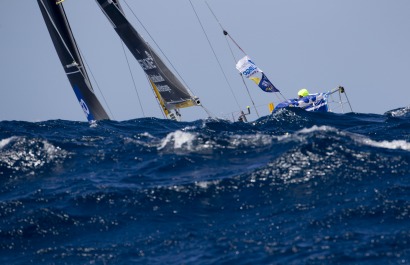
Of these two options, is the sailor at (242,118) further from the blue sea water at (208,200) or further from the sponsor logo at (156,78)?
the blue sea water at (208,200)

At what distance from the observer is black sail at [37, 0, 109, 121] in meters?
39.8

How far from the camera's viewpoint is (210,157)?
2108 cm

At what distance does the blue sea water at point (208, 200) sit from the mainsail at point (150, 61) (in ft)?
41.2

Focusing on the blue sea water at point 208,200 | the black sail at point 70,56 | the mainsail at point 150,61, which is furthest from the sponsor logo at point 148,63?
the blue sea water at point 208,200

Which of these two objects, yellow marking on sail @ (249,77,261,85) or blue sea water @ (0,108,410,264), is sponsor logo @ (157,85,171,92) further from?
blue sea water @ (0,108,410,264)

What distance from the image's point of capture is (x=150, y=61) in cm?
3712

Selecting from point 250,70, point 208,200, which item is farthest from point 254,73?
point 208,200

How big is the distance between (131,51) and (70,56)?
4.59m

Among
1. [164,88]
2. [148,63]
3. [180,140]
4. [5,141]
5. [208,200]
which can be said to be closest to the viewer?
[208,200]

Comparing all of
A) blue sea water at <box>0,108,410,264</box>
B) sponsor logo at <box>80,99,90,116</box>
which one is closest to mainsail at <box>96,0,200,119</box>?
sponsor logo at <box>80,99,90,116</box>

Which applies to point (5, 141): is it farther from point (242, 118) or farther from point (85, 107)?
point (85, 107)

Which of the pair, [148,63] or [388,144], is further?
[148,63]

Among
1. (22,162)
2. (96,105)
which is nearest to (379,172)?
(22,162)

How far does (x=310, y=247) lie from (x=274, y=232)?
1266mm
